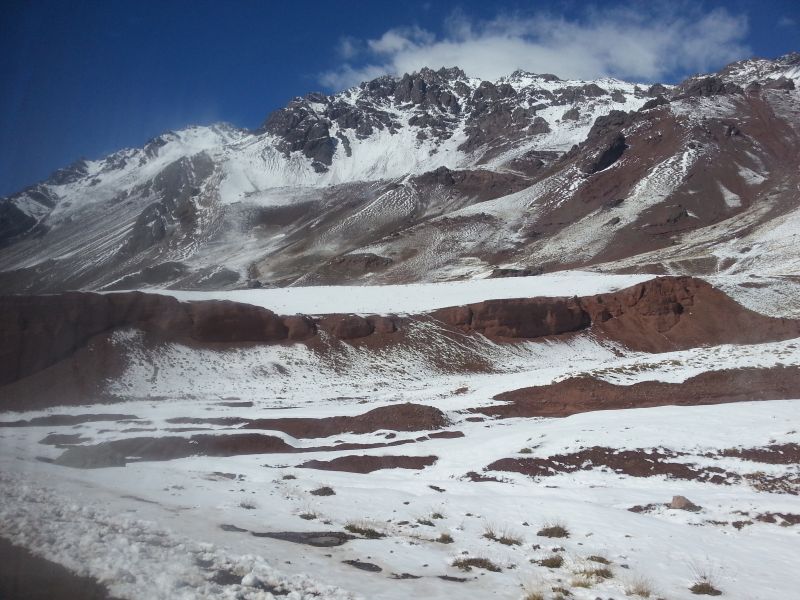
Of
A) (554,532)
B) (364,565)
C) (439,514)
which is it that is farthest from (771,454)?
(364,565)

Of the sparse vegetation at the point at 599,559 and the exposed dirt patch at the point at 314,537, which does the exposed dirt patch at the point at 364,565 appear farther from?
the sparse vegetation at the point at 599,559

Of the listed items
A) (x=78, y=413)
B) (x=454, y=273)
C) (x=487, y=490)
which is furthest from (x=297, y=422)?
(x=454, y=273)

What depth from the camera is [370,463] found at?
20.5 m

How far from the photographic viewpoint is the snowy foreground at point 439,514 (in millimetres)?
8383

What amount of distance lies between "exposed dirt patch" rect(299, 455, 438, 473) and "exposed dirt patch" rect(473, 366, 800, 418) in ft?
30.3

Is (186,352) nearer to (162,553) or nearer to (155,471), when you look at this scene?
(155,471)

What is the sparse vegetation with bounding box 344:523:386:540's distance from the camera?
10977 millimetres

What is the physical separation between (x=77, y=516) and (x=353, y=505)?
5.58m

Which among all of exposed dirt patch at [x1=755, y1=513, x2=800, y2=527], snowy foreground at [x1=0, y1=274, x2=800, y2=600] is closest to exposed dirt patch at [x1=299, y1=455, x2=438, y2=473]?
snowy foreground at [x1=0, y1=274, x2=800, y2=600]

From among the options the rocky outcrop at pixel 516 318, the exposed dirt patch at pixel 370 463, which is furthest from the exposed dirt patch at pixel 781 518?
the rocky outcrop at pixel 516 318

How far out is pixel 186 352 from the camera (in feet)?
134

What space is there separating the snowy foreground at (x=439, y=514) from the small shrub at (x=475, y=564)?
88 mm

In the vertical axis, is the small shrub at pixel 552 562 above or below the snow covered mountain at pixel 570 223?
below

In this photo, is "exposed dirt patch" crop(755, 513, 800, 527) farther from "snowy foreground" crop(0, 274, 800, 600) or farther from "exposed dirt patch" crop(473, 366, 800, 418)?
"exposed dirt patch" crop(473, 366, 800, 418)
